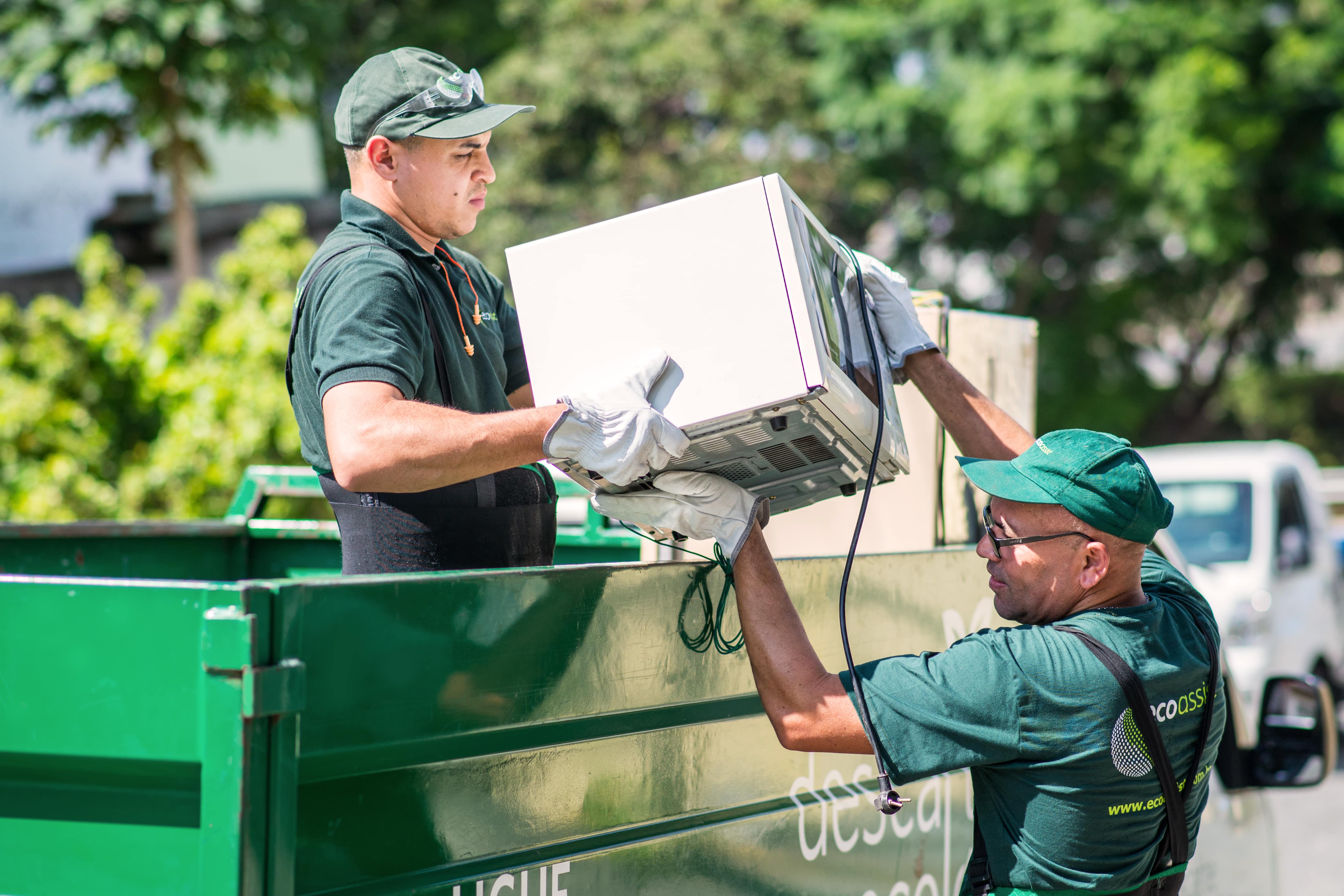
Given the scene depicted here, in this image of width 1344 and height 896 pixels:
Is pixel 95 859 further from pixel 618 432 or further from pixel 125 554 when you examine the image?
pixel 125 554

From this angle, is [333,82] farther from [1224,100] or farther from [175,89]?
[1224,100]

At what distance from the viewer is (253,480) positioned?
3.76 meters

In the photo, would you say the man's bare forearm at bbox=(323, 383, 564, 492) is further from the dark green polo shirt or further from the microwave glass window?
the microwave glass window

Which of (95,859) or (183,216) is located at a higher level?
(183,216)

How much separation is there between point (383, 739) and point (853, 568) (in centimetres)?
107

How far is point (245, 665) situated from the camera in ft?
4.55

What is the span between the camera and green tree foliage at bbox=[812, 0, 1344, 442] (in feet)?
39.7

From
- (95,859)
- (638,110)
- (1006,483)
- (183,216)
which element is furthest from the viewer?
(638,110)

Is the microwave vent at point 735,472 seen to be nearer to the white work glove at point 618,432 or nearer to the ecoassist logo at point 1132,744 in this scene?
the white work glove at point 618,432

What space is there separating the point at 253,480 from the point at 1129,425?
14487 mm

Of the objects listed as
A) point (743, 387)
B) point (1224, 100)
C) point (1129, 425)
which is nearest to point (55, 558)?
point (743, 387)

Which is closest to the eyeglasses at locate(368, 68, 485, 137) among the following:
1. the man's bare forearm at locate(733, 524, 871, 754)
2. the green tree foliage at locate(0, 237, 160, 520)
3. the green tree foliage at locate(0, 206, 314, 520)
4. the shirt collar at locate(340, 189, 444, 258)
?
the shirt collar at locate(340, 189, 444, 258)

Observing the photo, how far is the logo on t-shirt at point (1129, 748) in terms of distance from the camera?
6.05 feet

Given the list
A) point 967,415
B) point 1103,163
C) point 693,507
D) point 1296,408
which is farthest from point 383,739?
point 1296,408
